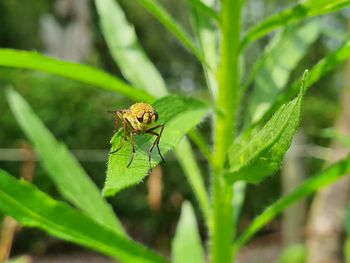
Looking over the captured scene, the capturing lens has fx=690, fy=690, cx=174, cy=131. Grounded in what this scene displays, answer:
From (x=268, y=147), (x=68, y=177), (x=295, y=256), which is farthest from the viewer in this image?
(x=295, y=256)

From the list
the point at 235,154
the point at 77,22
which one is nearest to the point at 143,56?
the point at 235,154

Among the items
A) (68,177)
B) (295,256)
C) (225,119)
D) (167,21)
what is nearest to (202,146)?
(225,119)

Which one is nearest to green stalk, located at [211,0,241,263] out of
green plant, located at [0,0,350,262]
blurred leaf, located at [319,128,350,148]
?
green plant, located at [0,0,350,262]

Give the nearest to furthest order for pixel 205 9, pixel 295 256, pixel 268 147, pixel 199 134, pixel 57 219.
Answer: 1. pixel 268 147
2. pixel 57 219
3. pixel 205 9
4. pixel 199 134
5. pixel 295 256

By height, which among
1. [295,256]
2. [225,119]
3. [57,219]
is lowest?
[295,256]

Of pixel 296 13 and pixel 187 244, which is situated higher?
pixel 296 13

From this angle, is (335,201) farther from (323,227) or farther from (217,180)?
(217,180)

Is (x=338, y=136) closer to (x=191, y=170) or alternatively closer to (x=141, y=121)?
(x=191, y=170)

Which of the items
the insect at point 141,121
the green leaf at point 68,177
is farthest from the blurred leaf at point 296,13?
the green leaf at point 68,177
